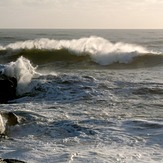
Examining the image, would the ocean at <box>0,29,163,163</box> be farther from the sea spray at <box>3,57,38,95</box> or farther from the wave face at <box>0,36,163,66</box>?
the wave face at <box>0,36,163,66</box>

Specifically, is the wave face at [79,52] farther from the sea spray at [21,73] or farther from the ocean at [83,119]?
the ocean at [83,119]

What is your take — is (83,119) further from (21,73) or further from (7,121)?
(21,73)

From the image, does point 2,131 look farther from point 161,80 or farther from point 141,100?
point 161,80

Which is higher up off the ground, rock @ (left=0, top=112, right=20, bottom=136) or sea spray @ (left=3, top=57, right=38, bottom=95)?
sea spray @ (left=3, top=57, right=38, bottom=95)

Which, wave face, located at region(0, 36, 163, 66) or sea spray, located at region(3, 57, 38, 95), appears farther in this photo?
wave face, located at region(0, 36, 163, 66)

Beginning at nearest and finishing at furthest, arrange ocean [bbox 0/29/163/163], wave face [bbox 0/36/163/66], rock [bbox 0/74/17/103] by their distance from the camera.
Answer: ocean [bbox 0/29/163/163] < rock [bbox 0/74/17/103] < wave face [bbox 0/36/163/66]

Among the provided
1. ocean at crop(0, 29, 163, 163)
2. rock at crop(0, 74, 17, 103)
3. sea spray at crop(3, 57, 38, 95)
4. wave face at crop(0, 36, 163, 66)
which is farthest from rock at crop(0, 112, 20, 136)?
wave face at crop(0, 36, 163, 66)

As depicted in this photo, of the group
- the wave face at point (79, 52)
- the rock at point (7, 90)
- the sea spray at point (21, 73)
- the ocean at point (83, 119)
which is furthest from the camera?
the wave face at point (79, 52)

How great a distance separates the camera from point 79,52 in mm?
27734

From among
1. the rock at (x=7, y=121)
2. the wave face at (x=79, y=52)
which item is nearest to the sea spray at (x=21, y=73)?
the rock at (x=7, y=121)

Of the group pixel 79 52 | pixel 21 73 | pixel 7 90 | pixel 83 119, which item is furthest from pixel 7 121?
pixel 79 52

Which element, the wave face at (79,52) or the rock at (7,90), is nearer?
the rock at (7,90)

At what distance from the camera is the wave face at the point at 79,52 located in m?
25.5

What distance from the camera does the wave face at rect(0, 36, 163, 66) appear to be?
25484 millimetres
